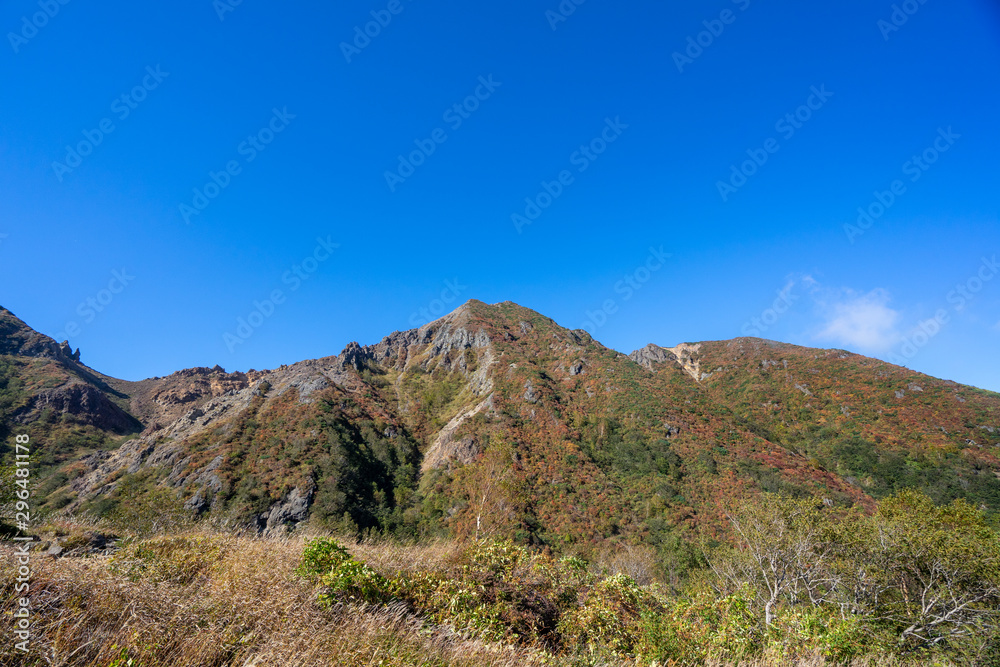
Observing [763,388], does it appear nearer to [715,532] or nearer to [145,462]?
[715,532]

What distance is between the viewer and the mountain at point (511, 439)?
4809 centimetres

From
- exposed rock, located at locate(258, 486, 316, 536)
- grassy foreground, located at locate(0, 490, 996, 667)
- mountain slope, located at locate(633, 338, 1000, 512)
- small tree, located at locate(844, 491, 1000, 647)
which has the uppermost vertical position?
mountain slope, located at locate(633, 338, 1000, 512)

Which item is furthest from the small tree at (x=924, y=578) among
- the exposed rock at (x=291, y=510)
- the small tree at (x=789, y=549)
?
the exposed rock at (x=291, y=510)

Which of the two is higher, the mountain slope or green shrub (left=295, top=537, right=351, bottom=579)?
the mountain slope

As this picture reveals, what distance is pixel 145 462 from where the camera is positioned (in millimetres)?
55094

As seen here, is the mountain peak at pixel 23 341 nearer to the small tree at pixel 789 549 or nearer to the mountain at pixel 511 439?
the mountain at pixel 511 439

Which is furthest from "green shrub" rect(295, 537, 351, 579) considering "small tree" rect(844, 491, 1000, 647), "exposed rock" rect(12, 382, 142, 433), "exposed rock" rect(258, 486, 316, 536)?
"exposed rock" rect(12, 382, 142, 433)

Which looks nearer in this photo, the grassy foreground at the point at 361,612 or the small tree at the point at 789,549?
the grassy foreground at the point at 361,612

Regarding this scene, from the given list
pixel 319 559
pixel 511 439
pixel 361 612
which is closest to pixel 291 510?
pixel 511 439

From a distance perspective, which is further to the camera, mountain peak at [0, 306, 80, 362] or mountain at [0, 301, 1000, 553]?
mountain peak at [0, 306, 80, 362]

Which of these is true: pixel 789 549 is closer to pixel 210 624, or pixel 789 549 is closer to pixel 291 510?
pixel 210 624

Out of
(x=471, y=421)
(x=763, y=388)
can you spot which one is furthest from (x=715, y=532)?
(x=763, y=388)

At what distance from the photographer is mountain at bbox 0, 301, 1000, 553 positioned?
158 feet

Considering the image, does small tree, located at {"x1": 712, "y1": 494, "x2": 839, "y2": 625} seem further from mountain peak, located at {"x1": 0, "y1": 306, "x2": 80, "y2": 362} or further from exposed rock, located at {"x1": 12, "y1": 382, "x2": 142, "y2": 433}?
mountain peak, located at {"x1": 0, "y1": 306, "x2": 80, "y2": 362}
